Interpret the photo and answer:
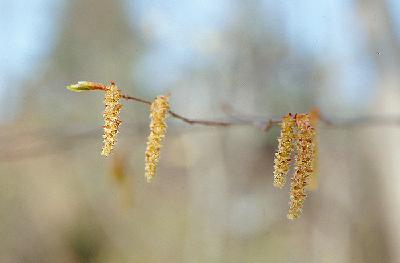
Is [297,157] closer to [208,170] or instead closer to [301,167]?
[301,167]

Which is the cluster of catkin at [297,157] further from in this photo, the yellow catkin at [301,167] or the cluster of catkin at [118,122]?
the cluster of catkin at [118,122]

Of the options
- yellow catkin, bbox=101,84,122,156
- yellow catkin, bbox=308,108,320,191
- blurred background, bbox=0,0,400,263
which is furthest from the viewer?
blurred background, bbox=0,0,400,263

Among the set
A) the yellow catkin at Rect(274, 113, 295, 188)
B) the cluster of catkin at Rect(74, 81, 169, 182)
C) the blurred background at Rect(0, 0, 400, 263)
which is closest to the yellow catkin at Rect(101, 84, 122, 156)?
the cluster of catkin at Rect(74, 81, 169, 182)

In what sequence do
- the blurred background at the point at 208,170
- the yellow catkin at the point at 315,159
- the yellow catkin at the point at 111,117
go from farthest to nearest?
the blurred background at the point at 208,170 → the yellow catkin at the point at 315,159 → the yellow catkin at the point at 111,117

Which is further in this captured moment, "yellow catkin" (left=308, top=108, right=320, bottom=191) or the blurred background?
the blurred background

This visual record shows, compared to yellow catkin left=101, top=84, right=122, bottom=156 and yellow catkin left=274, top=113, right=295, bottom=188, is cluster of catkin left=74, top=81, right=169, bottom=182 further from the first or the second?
yellow catkin left=274, top=113, right=295, bottom=188

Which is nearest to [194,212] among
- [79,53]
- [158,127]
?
[158,127]

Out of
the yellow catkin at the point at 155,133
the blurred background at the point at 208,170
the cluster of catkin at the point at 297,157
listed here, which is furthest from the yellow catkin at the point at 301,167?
the blurred background at the point at 208,170
